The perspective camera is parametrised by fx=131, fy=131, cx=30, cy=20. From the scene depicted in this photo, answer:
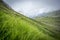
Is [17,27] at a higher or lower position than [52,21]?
lower

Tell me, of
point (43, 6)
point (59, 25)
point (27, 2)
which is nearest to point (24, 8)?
point (27, 2)

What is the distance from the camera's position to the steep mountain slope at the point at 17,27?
2.48 meters

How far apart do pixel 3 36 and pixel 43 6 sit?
138 cm

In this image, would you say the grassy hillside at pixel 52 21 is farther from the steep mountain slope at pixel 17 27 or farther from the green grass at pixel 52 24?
the steep mountain slope at pixel 17 27

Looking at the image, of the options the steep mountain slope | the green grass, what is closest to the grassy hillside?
the green grass

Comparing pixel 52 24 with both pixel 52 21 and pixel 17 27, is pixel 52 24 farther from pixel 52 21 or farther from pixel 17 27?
pixel 17 27

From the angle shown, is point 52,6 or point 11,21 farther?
point 52,6

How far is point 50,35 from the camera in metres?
2.86

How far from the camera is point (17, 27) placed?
8.59 feet

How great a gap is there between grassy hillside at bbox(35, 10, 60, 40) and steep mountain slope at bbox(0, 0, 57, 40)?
0.16m

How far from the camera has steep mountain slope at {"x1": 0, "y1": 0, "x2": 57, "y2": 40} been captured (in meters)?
2.48

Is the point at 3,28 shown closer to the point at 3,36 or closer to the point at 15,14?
the point at 3,36

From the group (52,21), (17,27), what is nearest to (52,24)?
(52,21)

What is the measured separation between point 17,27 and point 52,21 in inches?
36.8
